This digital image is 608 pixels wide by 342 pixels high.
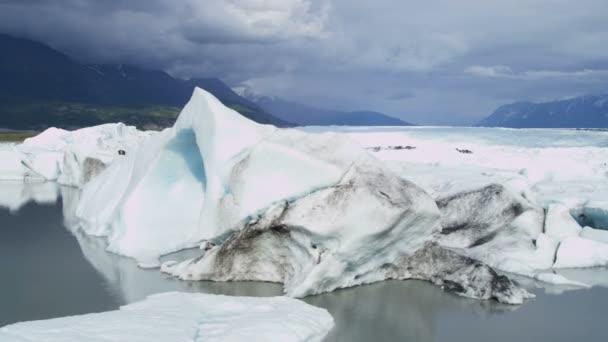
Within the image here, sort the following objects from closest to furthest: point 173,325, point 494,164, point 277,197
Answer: point 173,325, point 277,197, point 494,164

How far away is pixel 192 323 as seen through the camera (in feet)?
28.6

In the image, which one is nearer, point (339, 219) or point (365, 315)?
point (365, 315)

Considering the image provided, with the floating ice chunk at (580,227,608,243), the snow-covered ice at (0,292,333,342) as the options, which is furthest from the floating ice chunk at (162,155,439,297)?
the floating ice chunk at (580,227,608,243)

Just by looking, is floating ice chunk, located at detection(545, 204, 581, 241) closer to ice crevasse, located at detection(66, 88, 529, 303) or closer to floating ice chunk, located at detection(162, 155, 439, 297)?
ice crevasse, located at detection(66, 88, 529, 303)

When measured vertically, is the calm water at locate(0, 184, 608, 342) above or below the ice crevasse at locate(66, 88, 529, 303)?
below

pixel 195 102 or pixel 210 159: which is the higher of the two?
pixel 195 102

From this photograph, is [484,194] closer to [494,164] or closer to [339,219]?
[339,219]

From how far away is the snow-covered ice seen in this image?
7.98 meters

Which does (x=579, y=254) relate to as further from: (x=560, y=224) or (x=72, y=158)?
(x=72, y=158)

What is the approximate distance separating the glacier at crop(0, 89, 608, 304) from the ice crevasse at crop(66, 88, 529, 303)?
3 cm

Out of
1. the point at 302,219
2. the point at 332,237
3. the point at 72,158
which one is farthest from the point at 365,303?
the point at 72,158

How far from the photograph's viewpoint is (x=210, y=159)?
44.2ft

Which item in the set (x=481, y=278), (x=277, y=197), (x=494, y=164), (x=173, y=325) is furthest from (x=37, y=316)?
(x=494, y=164)

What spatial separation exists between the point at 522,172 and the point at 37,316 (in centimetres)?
1958
